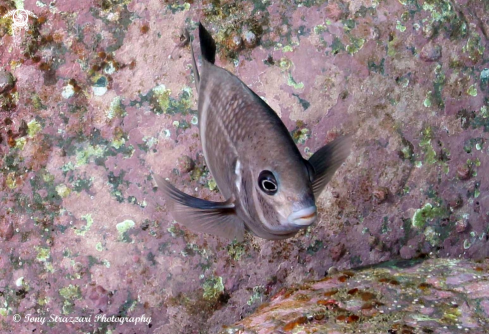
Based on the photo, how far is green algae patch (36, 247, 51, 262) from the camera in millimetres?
3225

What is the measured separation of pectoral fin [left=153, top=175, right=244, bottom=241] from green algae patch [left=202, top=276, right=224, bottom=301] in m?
1.16

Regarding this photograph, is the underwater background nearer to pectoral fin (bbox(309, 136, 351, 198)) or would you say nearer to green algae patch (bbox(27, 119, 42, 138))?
green algae patch (bbox(27, 119, 42, 138))

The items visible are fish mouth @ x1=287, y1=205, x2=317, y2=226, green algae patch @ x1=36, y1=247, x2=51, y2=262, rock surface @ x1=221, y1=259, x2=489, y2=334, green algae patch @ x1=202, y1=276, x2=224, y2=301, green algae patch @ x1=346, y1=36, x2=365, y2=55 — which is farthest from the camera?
green algae patch @ x1=346, y1=36, x2=365, y2=55

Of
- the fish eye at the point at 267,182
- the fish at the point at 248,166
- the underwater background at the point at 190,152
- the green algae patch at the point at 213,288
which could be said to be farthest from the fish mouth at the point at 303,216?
the green algae patch at the point at 213,288

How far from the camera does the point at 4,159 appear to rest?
129 inches

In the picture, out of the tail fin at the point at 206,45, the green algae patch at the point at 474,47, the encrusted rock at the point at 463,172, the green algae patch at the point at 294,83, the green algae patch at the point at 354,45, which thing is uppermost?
the tail fin at the point at 206,45

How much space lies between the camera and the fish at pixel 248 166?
184 cm

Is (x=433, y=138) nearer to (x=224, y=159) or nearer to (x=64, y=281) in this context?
(x=224, y=159)

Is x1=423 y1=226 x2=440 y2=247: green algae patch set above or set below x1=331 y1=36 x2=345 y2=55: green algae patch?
below

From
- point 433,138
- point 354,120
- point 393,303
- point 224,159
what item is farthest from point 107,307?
point 433,138

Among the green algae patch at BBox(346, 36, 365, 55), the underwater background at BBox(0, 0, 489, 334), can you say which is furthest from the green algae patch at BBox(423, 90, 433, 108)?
the green algae patch at BBox(346, 36, 365, 55)

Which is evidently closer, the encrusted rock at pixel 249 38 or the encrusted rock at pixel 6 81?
the encrusted rock at pixel 6 81

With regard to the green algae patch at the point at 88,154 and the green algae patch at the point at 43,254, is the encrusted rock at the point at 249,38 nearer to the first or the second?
the green algae patch at the point at 88,154

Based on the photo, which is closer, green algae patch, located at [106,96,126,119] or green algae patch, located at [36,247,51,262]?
green algae patch, located at [36,247,51,262]
